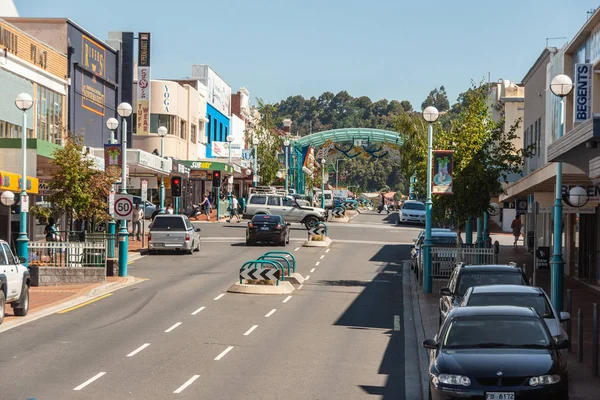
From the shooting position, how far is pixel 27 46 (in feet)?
138

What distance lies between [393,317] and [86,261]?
11012 millimetres

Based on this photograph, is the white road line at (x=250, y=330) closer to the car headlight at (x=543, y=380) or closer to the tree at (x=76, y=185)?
the car headlight at (x=543, y=380)

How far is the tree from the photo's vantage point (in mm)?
33812

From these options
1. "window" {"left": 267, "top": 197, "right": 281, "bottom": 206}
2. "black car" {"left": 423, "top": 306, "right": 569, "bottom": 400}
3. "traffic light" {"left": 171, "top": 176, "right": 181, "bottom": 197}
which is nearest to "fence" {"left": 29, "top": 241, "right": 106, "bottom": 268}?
"traffic light" {"left": 171, "top": 176, "right": 181, "bottom": 197}

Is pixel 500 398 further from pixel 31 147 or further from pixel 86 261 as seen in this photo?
pixel 31 147

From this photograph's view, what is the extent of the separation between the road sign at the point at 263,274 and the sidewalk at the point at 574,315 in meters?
4.32

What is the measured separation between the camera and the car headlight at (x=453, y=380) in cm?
1181

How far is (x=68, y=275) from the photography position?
2930 centimetres

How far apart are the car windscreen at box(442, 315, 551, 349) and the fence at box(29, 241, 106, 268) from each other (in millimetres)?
Answer: 18673

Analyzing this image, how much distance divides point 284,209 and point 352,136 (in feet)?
126

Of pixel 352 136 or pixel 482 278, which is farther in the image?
pixel 352 136

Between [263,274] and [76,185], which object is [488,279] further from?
[76,185]

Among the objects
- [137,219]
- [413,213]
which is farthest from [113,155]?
[413,213]

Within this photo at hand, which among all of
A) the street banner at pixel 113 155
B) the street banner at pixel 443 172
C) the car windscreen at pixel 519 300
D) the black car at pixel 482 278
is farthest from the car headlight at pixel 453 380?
the street banner at pixel 113 155
